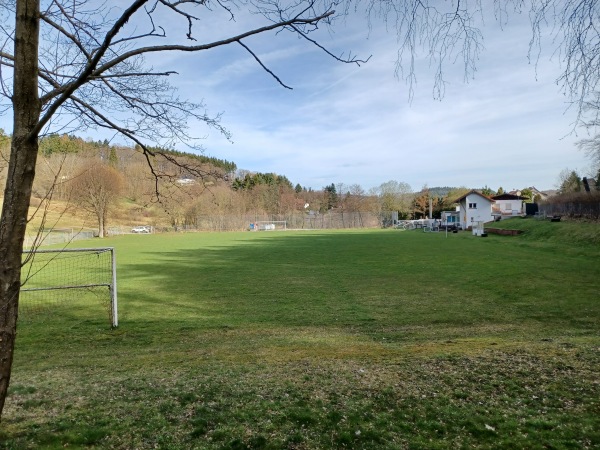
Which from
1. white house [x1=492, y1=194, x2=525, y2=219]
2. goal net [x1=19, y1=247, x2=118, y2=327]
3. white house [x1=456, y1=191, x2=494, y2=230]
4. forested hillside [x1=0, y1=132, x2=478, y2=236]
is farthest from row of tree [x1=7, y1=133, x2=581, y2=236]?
white house [x1=456, y1=191, x2=494, y2=230]

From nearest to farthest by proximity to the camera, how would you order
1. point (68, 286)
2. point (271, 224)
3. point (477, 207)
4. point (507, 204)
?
point (68, 286), point (477, 207), point (507, 204), point (271, 224)

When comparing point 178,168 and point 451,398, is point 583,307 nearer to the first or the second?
point 451,398

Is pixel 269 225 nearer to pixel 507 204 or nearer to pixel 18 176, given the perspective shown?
pixel 507 204

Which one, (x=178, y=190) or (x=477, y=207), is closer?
(x=178, y=190)

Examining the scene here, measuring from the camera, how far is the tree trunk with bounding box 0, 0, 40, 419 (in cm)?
263

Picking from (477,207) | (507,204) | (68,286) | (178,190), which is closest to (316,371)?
(178,190)

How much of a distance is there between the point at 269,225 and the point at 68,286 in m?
78.9

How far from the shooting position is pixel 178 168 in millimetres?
5273

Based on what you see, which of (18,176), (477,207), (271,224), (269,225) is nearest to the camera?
(18,176)

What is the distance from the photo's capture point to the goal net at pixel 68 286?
1038 cm

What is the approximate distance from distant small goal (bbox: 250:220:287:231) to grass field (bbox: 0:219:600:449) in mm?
73153

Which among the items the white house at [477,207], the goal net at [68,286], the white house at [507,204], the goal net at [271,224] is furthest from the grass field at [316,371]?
the goal net at [271,224]

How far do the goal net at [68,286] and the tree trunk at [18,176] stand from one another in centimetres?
468

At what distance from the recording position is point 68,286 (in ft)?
33.3
